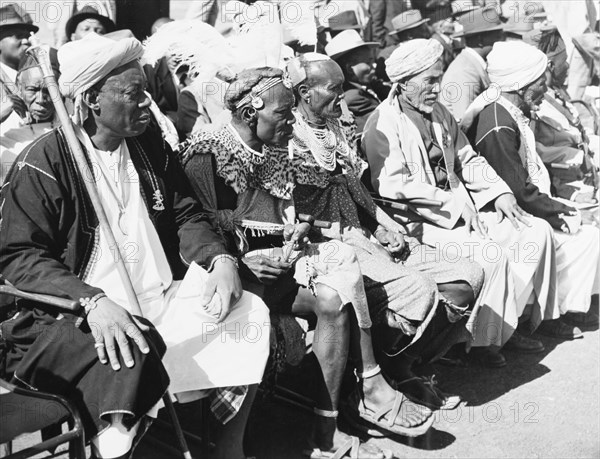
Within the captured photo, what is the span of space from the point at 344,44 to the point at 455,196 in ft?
6.39

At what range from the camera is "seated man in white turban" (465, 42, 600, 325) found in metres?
6.13

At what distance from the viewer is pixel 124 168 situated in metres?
3.88

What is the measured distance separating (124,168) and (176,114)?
7.53 ft

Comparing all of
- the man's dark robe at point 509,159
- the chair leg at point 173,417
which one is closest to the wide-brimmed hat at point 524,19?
the man's dark robe at point 509,159

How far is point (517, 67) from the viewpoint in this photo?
6.44 metres

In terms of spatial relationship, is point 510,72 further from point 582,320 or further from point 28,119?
point 28,119

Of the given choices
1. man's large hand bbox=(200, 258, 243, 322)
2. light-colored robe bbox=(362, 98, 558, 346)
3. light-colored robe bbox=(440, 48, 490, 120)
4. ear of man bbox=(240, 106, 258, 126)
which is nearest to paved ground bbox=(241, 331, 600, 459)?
light-colored robe bbox=(362, 98, 558, 346)

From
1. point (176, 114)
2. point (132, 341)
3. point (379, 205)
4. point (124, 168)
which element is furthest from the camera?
point (176, 114)

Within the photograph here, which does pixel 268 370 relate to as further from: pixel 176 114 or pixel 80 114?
pixel 176 114

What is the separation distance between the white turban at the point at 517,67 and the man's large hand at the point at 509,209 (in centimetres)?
107

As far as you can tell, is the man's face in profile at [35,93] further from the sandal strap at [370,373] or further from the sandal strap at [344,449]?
the sandal strap at [344,449]

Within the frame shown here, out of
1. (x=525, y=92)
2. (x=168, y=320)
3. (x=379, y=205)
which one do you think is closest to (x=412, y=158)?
(x=379, y=205)

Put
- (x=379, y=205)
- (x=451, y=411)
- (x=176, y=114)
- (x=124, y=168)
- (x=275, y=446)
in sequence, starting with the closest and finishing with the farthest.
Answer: (x=124, y=168) → (x=275, y=446) → (x=451, y=411) → (x=379, y=205) → (x=176, y=114)

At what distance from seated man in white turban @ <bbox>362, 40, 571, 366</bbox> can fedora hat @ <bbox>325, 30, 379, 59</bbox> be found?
1151 mm
